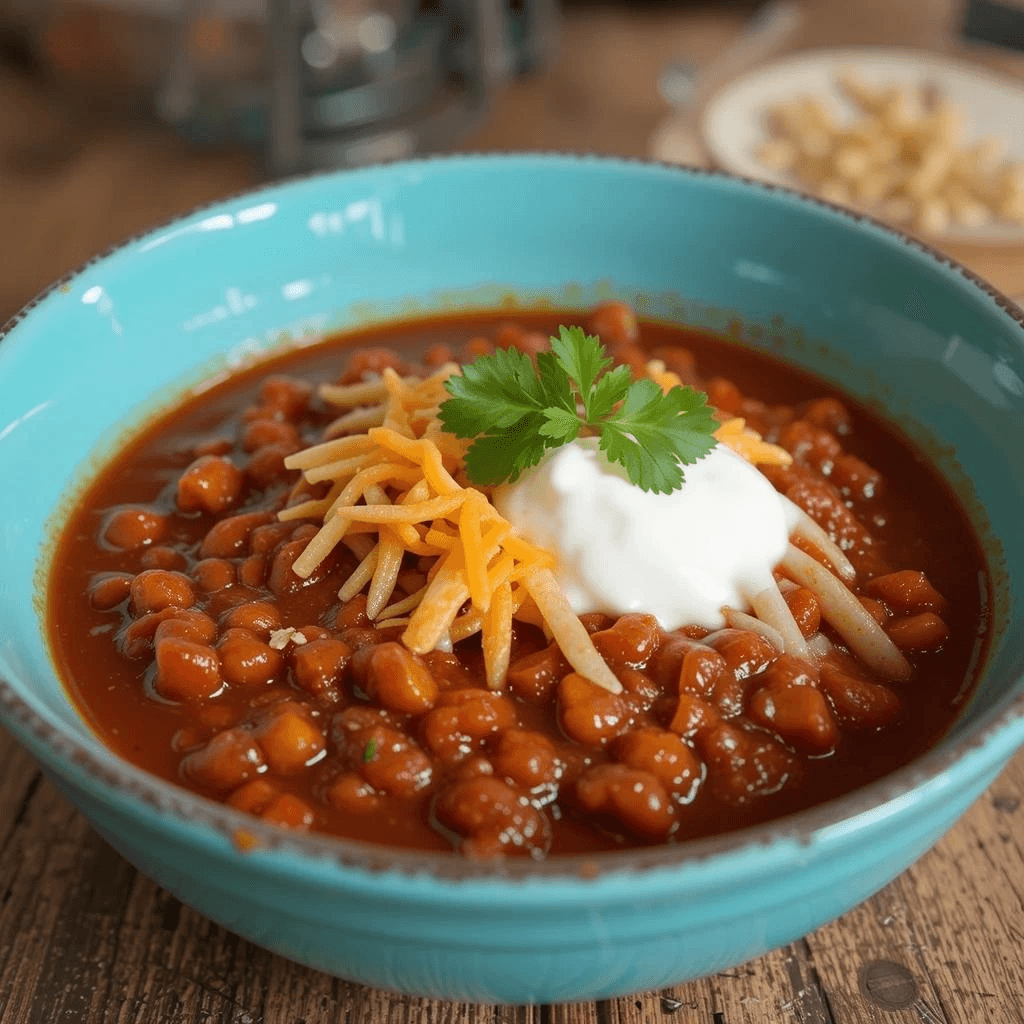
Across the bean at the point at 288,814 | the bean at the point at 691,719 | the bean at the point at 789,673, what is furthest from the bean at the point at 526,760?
the bean at the point at 789,673

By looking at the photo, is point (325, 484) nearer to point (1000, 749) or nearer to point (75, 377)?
point (75, 377)

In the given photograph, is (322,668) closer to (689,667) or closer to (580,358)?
(689,667)

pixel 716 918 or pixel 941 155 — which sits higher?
pixel 716 918

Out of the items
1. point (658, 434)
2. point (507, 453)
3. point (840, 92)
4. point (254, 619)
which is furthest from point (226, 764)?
point (840, 92)

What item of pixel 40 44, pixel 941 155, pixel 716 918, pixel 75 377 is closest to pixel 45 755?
pixel 716 918

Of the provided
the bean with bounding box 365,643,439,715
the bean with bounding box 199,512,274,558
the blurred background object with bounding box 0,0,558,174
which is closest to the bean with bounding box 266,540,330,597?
the bean with bounding box 199,512,274,558

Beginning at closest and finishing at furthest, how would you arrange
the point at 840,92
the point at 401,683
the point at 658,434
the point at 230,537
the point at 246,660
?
the point at 401,683, the point at 246,660, the point at 658,434, the point at 230,537, the point at 840,92

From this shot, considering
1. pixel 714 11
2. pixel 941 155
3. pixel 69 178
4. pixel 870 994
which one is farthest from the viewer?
pixel 714 11

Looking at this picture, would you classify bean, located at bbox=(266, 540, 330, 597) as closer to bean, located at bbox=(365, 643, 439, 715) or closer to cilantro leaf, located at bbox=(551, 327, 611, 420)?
bean, located at bbox=(365, 643, 439, 715)
